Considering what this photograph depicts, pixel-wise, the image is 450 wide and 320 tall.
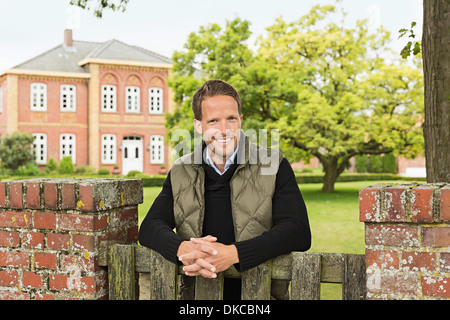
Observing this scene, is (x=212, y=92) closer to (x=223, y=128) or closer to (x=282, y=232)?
(x=223, y=128)

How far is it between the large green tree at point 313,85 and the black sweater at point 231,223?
17.3 metres

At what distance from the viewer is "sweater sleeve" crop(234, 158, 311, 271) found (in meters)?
2.46

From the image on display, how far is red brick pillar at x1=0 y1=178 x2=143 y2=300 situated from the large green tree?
17204 millimetres

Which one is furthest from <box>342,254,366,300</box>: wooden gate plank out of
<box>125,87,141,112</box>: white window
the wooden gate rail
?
<box>125,87,141,112</box>: white window

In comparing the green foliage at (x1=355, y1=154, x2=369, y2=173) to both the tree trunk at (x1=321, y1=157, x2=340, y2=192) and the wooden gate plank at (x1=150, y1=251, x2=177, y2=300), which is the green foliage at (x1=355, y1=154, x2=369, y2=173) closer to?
the tree trunk at (x1=321, y1=157, x2=340, y2=192)

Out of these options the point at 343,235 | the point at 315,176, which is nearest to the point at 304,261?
the point at 343,235

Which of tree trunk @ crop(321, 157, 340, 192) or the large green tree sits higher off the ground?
the large green tree

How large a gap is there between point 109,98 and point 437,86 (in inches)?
1358

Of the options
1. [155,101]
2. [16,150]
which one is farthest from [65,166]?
[155,101]

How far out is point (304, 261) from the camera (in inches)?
97.6

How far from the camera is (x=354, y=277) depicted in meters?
2.46

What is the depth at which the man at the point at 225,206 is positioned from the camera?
2479 millimetres

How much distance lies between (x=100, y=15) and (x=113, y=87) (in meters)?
31.5

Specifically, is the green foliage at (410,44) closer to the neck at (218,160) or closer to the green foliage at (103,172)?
the neck at (218,160)
